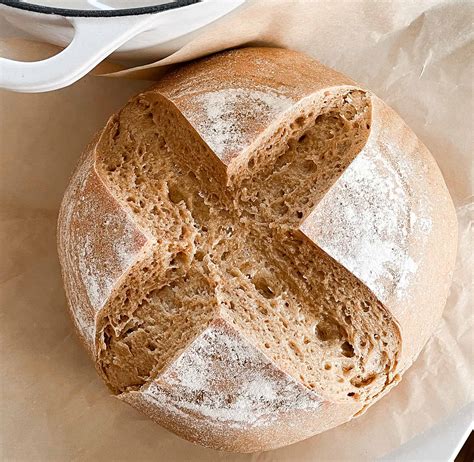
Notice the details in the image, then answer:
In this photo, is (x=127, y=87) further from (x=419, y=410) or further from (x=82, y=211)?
(x=419, y=410)

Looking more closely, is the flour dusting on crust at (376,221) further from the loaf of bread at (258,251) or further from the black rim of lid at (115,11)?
the black rim of lid at (115,11)

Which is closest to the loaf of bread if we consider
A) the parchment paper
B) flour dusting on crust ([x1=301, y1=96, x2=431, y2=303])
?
flour dusting on crust ([x1=301, y1=96, x2=431, y2=303])

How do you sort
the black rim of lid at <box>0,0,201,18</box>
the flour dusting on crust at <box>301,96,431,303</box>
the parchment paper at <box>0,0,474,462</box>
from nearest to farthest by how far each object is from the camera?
the black rim of lid at <box>0,0,201,18</box> < the flour dusting on crust at <box>301,96,431,303</box> < the parchment paper at <box>0,0,474,462</box>

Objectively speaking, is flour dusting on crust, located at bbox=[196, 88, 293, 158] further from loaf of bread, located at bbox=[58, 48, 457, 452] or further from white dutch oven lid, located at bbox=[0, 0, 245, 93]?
white dutch oven lid, located at bbox=[0, 0, 245, 93]

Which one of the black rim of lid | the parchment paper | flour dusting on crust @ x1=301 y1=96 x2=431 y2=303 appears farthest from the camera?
the parchment paper

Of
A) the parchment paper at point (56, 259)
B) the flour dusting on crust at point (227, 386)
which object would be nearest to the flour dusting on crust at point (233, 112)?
the parchment paper at point (56, 259)

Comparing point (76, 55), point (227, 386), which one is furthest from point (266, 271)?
point (76, 55)
